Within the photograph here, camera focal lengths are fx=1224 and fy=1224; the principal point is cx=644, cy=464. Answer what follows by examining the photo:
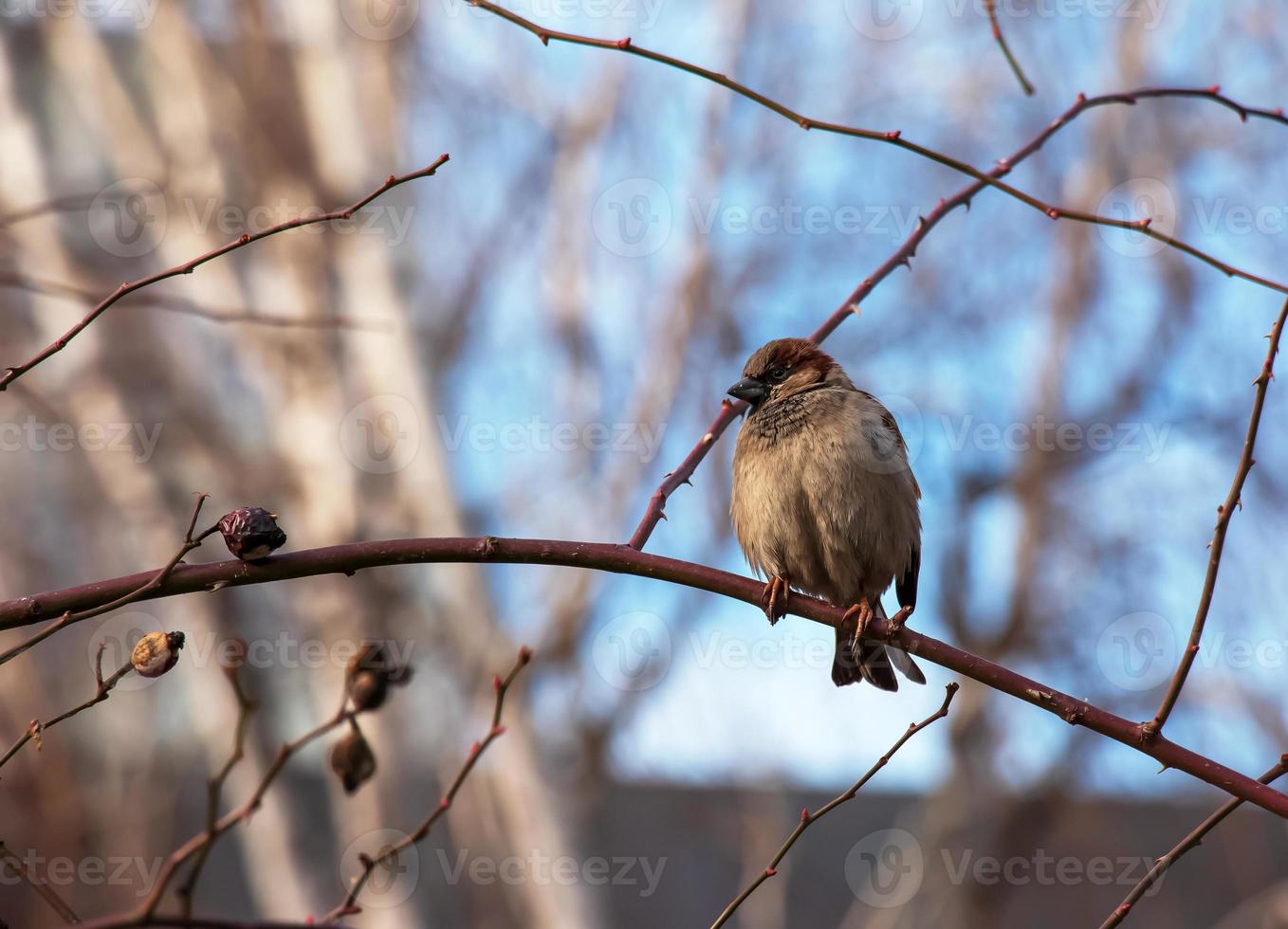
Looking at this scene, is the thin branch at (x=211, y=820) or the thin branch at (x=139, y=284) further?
the thin branch at (x=139, y=284)

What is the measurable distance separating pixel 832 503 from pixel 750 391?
1.69 ft

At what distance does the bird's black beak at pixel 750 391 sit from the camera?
3730 millimetres

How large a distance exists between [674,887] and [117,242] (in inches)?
243

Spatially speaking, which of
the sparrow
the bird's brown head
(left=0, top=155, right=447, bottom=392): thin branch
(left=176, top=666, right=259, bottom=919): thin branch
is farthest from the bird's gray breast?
(left=176, top=666, right=259, bottom=919): thin branch

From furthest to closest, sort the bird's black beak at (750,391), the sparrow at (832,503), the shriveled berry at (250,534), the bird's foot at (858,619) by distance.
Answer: the bird's black beak at (750,391) < the sparrow at (832,503) < the bird's foot at (858,619) < the shriveled berry at (250,534)

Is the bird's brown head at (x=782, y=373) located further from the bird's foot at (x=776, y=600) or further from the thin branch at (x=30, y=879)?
the thin branch at (x=30, y=879)

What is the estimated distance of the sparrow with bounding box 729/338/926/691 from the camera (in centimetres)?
340

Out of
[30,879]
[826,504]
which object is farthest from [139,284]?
[826,504]

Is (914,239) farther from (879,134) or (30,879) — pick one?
(30,879)

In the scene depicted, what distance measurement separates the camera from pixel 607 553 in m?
2.00

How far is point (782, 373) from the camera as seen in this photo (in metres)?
3.81

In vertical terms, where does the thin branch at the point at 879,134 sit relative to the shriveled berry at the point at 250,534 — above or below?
above

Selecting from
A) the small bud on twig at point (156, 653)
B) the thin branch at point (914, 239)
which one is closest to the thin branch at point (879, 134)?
the thin branch at point (914, 239)

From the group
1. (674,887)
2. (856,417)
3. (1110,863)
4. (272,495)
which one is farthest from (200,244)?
(1110,863)
